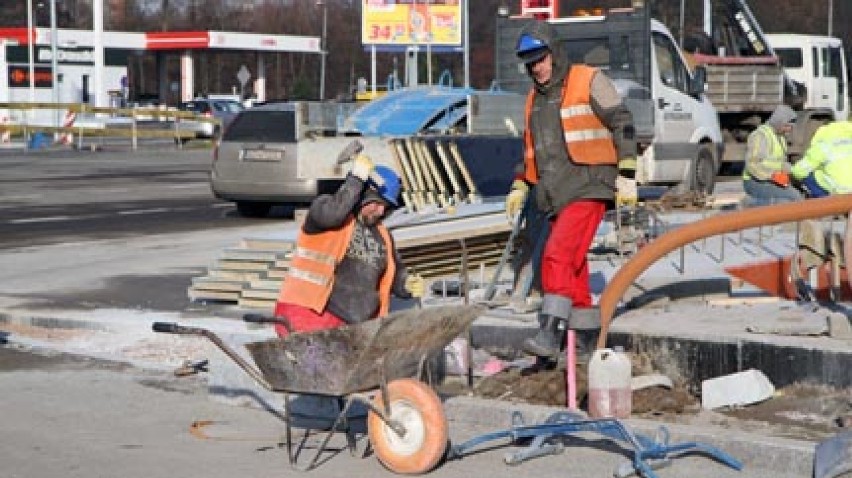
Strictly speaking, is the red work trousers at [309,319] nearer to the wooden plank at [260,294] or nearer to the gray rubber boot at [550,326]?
the gray rubber boot at [550,326]

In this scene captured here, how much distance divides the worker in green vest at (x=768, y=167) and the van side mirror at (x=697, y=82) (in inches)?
290

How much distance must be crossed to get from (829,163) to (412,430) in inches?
262

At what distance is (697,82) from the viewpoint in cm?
2428

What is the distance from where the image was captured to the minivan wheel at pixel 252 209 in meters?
22.8

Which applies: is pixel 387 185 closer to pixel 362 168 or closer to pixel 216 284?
pixel 362 168

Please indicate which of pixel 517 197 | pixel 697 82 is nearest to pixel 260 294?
pixel 517 197

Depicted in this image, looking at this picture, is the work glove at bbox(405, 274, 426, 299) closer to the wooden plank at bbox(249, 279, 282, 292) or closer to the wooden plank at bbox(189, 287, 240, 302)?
the wooden plank at bbox(249, 279, 282, 292)

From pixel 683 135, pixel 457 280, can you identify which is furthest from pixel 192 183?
pixel 457 280

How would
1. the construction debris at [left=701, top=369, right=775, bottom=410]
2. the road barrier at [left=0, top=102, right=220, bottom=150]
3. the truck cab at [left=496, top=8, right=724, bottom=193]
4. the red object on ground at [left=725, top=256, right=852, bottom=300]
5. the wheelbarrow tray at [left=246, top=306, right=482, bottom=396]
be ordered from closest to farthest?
1. the wheelbarrow tray at [left=246, top=306, right=482, bottom=396]
2. the construction debris at [left=701, top=369, right=775, bottom=410]
3. the red object on ground at [left=725, top=256, right=852, bottom=300]
4. the truck cab at [left=496, top=8, right=724, bottom=193]
5. the road barrier at [left=0, top=102, right=220, bottom=150]

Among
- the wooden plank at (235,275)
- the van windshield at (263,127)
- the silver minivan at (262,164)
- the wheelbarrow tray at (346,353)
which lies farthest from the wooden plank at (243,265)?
the van windshield at (263,127)

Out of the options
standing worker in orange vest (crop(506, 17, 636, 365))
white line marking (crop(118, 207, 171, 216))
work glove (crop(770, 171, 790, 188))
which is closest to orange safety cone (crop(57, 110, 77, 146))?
white line marking (crop(118, 207, 171, 216))

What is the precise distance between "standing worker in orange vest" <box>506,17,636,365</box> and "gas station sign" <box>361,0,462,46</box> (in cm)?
3334

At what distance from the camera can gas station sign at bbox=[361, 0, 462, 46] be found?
42656mm

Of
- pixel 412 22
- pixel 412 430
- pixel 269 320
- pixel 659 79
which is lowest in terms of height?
pixel 412 430
